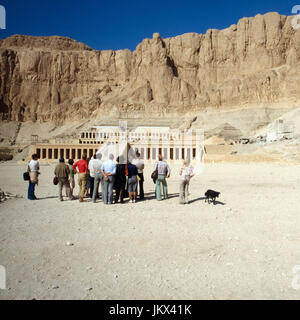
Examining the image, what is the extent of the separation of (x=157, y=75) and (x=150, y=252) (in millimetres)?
112838

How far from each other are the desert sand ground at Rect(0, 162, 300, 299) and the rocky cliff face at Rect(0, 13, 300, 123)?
96.0m

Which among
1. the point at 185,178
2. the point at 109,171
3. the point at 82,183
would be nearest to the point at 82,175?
the point at 82,183

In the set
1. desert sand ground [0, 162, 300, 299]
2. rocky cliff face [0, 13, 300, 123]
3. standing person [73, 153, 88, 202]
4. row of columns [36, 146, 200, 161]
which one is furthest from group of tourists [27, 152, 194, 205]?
rocky cliff face [0, 13, 300, 123]

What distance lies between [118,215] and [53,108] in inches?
4599

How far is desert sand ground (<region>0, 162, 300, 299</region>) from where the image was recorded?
418cm

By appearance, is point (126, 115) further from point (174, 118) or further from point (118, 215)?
point (118, 215)

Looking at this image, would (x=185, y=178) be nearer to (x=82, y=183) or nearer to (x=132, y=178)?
(x=132, y=178)

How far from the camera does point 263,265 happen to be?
16.2 feet

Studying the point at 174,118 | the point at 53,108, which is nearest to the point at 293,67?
the point at 174,118

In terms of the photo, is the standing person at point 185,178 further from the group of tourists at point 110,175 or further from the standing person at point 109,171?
the standing person at point 109,171

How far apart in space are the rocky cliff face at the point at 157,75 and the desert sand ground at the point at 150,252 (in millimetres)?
96032

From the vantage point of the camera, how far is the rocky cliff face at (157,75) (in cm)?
10481

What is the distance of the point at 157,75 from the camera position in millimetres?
112312

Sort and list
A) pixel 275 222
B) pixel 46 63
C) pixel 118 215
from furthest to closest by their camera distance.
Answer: pixel 46 63
pixel 118 215
pixel 275 222
